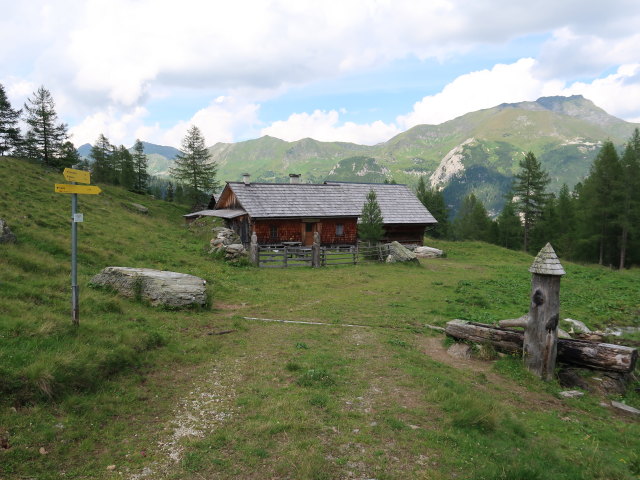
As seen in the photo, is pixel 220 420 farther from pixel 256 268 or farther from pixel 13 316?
pixel 256 268

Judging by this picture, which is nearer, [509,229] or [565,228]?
[565,228]

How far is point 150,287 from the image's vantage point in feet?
37.0

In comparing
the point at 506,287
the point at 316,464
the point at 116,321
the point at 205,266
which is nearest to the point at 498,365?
the point at 316,464

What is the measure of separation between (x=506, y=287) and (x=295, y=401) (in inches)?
677

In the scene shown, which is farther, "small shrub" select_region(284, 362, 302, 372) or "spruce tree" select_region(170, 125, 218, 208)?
"spruce tree" select_region(170, 125, 218, 208)

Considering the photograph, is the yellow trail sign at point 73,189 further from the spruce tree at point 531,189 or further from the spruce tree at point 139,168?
the spruce tree at point 139,168

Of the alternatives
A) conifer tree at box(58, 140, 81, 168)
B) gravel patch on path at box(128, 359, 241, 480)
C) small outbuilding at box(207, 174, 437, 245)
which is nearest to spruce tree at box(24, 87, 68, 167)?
conifer tree at box(58, 140, 81, 168)

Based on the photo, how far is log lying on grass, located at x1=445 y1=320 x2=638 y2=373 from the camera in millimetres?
7914

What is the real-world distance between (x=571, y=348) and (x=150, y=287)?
11.8 m

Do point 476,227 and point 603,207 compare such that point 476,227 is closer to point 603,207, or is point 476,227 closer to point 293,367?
point 603,207

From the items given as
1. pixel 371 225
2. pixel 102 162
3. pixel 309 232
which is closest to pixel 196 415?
pixel 371 225

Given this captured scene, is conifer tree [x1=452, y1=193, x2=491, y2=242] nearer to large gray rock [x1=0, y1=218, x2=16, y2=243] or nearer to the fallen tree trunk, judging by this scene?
the fallen tree trunk

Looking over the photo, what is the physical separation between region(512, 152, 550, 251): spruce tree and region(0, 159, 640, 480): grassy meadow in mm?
42887

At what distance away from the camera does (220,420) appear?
19.1 ft
